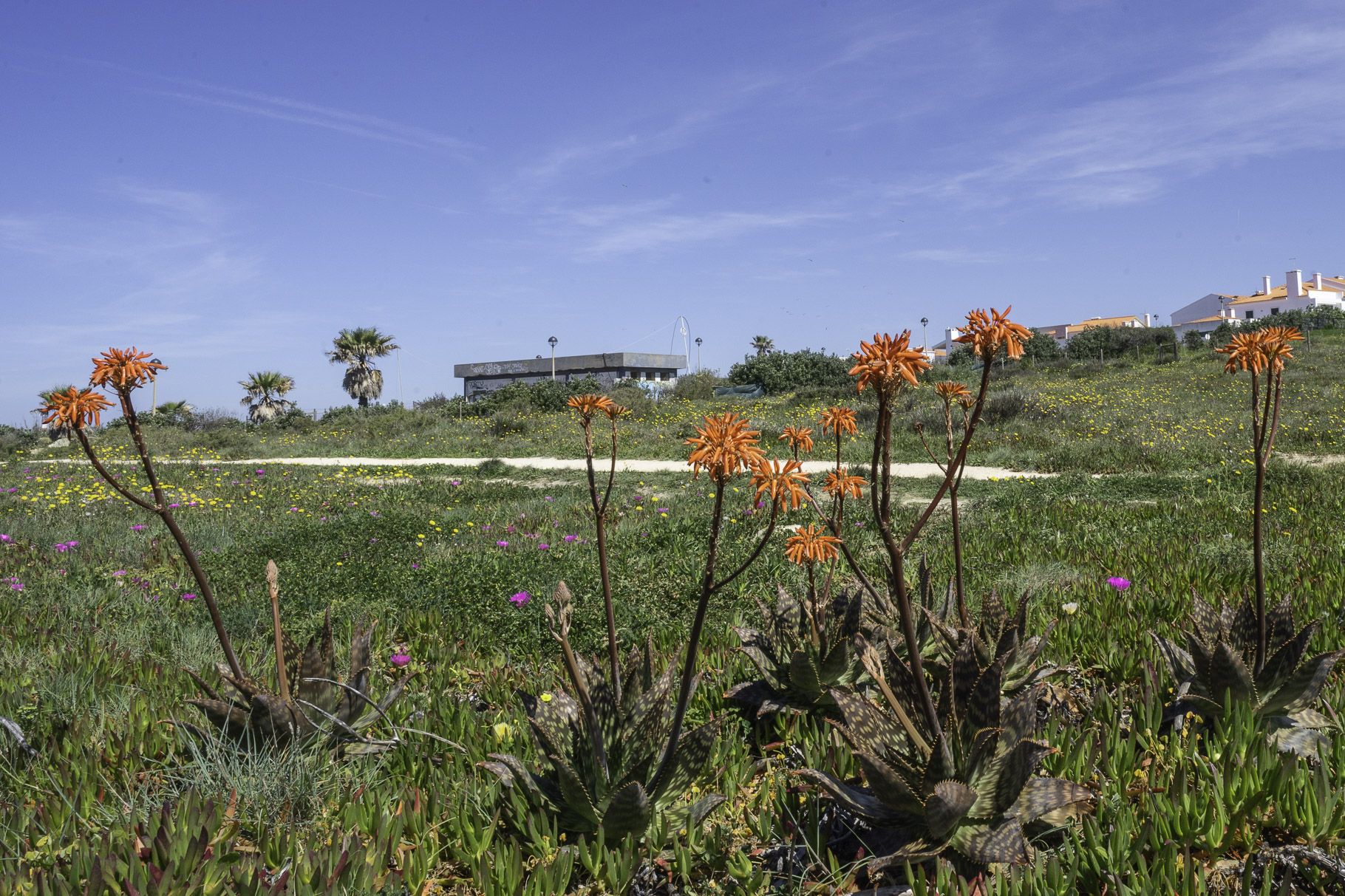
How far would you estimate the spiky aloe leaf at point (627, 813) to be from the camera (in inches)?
82.0

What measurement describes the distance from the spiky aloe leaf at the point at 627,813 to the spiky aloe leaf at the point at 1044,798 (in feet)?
3.19

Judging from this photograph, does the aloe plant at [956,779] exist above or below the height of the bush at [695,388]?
below

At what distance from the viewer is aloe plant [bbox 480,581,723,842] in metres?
2.20

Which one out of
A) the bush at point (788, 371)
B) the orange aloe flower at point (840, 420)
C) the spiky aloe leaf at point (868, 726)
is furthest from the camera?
the bush at point (788, 371)

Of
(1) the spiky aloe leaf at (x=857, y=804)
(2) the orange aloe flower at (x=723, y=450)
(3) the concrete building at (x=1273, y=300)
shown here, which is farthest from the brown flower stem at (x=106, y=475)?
(3) the concrete building at (x=1273, y=300)

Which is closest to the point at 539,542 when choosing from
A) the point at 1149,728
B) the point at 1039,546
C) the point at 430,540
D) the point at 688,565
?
the point at 430,540

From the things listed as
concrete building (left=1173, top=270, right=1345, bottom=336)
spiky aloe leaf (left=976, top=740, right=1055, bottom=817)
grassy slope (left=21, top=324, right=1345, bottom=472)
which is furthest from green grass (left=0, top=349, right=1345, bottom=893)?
Result: concrete building (left=1173, top=270, right=1345, bottom=336)

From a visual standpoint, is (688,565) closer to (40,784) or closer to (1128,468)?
(40,784)

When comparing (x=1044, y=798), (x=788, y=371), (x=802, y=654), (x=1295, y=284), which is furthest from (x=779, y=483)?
(x=1295, y=284)

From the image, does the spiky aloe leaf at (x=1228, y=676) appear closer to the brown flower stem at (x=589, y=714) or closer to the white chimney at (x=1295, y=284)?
the brown flower stem at (x=589, y=714)

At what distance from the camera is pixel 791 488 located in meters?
1.79

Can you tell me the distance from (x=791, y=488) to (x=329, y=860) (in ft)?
4.64

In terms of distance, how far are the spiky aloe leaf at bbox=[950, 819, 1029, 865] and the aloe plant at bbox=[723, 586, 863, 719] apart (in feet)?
2.94

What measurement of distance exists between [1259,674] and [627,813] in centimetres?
218
